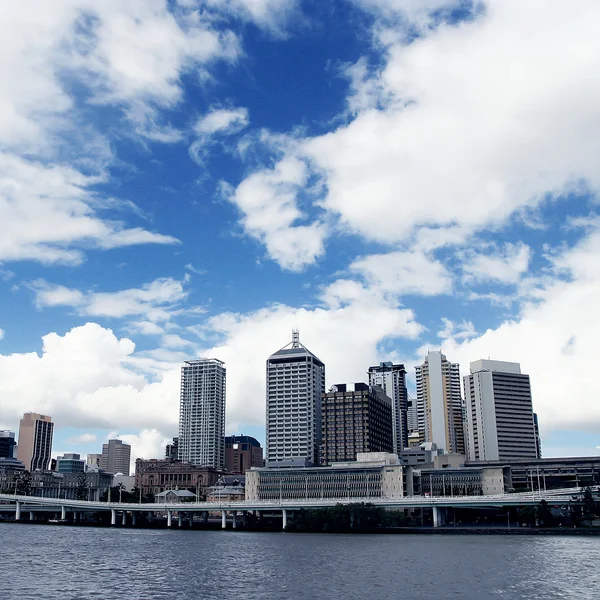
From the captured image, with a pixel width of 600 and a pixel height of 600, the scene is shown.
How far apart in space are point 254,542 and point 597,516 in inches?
3174

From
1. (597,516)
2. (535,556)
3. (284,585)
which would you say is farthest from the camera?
(597,516)

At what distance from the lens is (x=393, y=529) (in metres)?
180

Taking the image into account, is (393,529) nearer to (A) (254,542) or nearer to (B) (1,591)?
(A) (254,542)

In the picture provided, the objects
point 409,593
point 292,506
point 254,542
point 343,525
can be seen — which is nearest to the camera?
point 409,593

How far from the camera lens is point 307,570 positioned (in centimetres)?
9594

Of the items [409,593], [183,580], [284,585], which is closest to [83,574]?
[183,580]

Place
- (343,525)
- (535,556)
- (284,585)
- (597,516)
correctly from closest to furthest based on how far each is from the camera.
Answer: (284,585), (535,556), (597,516), (343,525)

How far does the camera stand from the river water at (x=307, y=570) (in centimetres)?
7650

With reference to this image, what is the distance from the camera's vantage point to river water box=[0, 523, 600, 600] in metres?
76.5

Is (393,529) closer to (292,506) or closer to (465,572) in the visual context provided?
(292,506)

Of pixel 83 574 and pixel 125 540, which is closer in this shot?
pixel 83 574

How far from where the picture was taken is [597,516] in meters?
170

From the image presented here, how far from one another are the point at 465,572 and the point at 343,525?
93.3m

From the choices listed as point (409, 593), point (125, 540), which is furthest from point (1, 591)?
point (125, 540)
